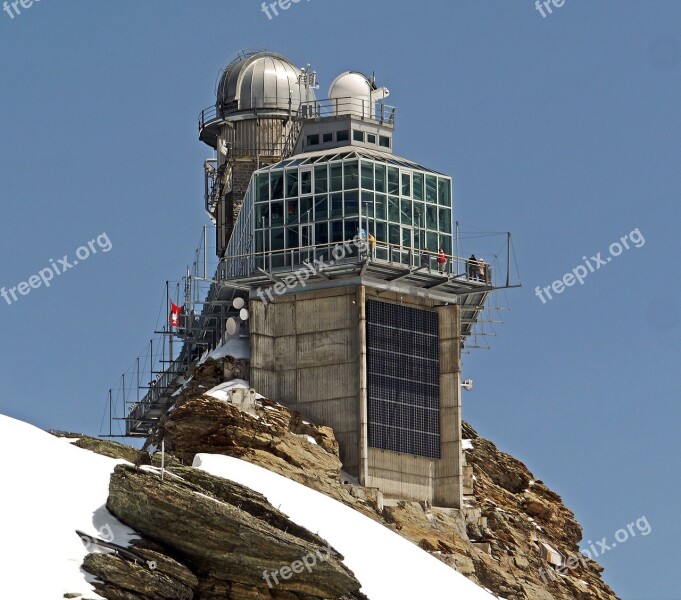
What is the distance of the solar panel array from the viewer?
97812 mm

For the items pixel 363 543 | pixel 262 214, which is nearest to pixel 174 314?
pixel 262 214

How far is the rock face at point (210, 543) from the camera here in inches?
2756

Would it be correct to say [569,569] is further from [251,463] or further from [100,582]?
[100,582]

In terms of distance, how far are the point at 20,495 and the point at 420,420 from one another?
33011 millimetres

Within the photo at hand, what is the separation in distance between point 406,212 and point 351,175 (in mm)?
3192

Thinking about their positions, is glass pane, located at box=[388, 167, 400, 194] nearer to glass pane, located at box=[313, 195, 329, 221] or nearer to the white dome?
glass pane, located at box=[313, 195, 329, 221]

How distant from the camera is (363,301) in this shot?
3858 inches

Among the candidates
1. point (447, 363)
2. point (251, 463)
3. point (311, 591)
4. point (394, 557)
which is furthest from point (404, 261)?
point (311, 591)

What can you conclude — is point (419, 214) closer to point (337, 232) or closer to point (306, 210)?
point (337, 232)

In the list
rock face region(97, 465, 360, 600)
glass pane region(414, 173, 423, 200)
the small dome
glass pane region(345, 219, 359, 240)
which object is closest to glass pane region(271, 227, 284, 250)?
glass pane region(345, 219, 359, 240)

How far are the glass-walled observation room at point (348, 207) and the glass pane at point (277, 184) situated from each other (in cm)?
5

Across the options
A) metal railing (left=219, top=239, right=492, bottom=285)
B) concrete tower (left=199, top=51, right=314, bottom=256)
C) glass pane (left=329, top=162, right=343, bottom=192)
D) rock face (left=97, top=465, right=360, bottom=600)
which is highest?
concrete tower (left=199, top=51, right=314, bottom=256)

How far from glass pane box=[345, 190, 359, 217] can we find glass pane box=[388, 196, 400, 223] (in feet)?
5.54

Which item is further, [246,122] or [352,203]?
[246,122]
